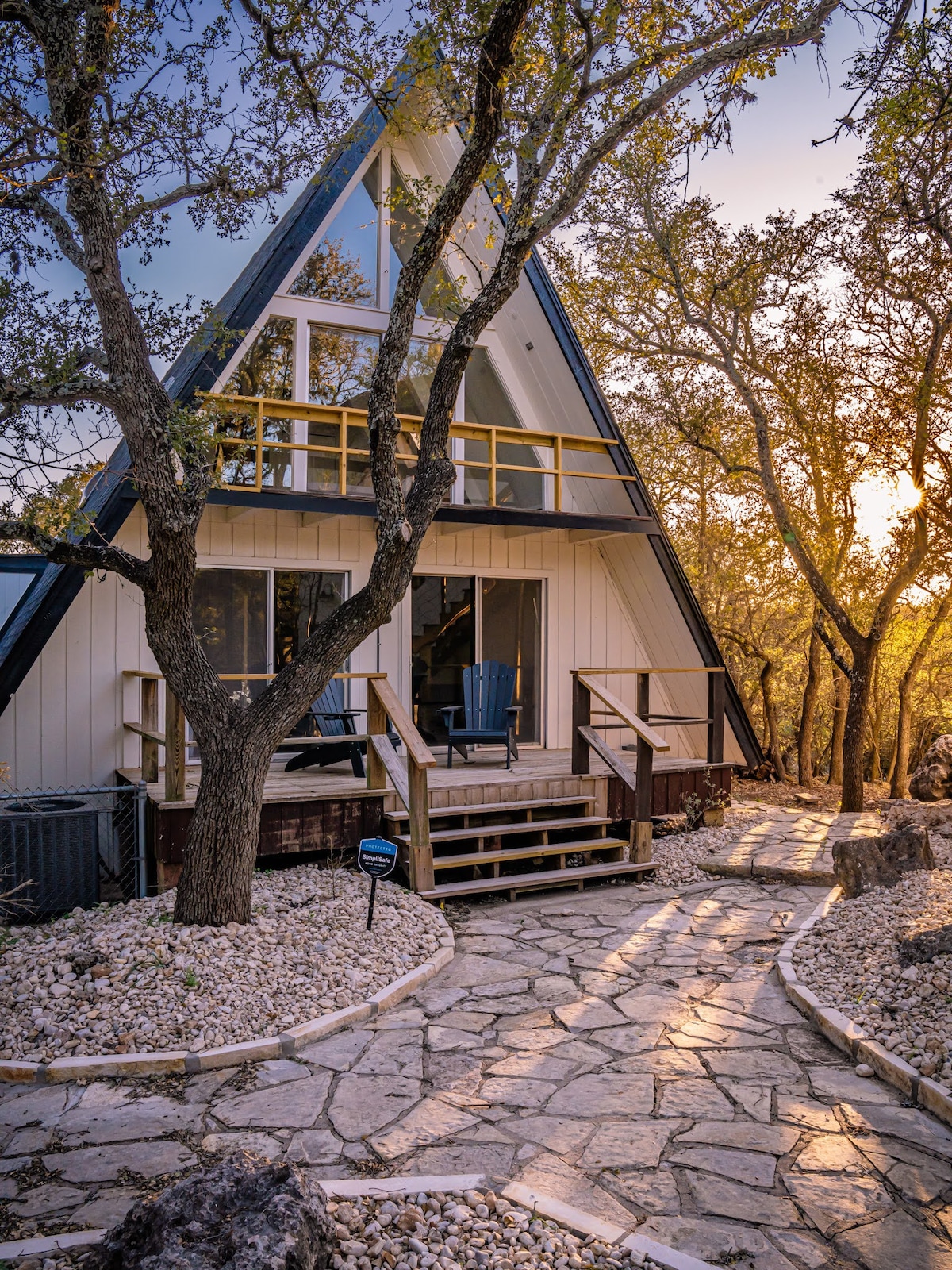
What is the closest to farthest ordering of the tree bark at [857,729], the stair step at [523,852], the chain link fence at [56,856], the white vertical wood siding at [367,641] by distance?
the chain link fence at [56,856] < the stair step at [523,852] < the white vertical wood siding at [367,641] < the tree bark at [857,729]

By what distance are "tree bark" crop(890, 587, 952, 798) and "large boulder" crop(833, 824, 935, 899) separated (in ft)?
19.8

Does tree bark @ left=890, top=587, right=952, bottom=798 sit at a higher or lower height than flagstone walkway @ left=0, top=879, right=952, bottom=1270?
higher

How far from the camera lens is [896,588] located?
10281 millimetres

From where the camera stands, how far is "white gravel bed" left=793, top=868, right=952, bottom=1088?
13.5 ft

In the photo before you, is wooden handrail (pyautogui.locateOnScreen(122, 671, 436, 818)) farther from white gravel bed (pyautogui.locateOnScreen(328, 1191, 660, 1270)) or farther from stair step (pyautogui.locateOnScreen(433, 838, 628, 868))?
white gravel bed (pyautogui.locateOnScreen(328, 1191, 660, 1270))

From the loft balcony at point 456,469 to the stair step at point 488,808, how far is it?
2.98 meters

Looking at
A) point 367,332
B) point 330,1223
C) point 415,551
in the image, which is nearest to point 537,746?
point 367,332

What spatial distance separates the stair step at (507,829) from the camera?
7.02 metres

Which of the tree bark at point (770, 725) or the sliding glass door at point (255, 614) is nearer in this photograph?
the sliding glass door at point (255, 614)

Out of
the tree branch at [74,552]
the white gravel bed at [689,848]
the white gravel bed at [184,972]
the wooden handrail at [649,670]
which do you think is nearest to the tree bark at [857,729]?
the white gravel bed at [689,848]

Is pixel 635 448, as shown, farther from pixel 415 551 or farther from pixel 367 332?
pixel 415 551

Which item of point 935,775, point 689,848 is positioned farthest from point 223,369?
point 935,775

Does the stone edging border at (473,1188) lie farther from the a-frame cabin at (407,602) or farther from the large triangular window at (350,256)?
the large triangular window at (350,256)

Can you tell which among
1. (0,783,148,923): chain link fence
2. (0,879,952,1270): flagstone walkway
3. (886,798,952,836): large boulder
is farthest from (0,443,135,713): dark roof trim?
(886,798,952,836): large boulder
